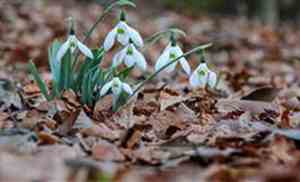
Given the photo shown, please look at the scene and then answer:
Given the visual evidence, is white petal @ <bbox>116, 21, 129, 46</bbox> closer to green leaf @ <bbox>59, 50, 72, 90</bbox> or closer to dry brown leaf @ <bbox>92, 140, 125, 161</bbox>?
green leaf @ <bbox>59, 50, 72, 90</bbox>

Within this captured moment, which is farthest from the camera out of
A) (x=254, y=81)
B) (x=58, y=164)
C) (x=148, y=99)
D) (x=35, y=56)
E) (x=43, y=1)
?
(x=43, y=1)

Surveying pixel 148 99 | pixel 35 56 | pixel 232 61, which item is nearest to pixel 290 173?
pixel 148 99

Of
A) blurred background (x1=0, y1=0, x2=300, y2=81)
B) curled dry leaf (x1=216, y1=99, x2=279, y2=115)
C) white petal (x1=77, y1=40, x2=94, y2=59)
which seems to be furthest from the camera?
blurred background (x1=0, y1=0, x2=300, y2=81)

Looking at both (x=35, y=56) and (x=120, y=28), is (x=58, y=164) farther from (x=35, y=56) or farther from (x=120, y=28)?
(x=35, y=56)

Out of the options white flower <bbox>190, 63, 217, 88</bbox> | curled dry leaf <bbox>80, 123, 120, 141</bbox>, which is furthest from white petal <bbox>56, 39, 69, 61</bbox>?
white flower <bbox>190, 63, 217, 88</bbox>

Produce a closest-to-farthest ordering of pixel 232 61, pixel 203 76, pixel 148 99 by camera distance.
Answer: pixel 203 76 → pixel 148 99 → pixel 232 61

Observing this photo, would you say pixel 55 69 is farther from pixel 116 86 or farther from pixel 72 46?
pixel 116 86

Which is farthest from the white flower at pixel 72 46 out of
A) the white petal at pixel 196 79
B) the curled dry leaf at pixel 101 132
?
the white petal at pixel 196 79

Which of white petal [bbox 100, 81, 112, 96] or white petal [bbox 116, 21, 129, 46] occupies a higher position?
white petal [bbox 116, 21, 129, 46]

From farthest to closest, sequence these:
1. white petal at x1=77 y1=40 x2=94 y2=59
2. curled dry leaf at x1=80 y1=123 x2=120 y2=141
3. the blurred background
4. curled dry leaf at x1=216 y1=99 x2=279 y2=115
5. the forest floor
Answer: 1. the blurred background
2. curled dry leaf at x1=216 y1=99 x2=279 y2=115
3. white petal at x1=77 y1=40 x2=94 y2=59
4. curled dry leaf at x1=80 y1=123 x2=120 y2=141
5. the forest floor
